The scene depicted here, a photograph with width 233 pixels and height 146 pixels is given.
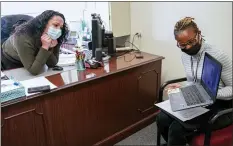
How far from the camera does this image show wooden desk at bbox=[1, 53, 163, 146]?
1.37 m

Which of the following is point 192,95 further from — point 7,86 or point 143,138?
point 7,86

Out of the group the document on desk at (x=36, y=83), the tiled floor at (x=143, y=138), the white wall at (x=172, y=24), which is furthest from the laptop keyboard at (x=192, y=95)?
the document on desk at (x=36, y=83)

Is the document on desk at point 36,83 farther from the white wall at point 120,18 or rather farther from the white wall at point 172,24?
the white wall at point 172,24

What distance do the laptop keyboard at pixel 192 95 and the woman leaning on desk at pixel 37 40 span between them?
1.05 metres

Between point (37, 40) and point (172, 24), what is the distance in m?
1.22

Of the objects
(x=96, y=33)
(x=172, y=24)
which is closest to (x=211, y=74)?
(x=172, y=24)

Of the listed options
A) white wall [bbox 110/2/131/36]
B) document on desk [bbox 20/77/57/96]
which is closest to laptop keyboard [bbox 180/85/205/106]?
document on desk [bbox 20/77/57/96]

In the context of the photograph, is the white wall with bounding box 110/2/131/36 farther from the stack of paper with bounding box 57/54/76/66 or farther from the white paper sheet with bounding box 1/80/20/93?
the white paper sheet with bounding box 1/80/20/93

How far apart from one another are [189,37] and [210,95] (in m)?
0.39

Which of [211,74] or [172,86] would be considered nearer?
[211,74]

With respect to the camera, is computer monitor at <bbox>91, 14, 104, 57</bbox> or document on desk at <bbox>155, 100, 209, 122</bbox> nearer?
document on desk at <bbox>155, 100, 209, 122</bbox>

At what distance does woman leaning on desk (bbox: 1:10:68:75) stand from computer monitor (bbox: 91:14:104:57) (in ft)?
0.94

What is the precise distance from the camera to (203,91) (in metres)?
1.36

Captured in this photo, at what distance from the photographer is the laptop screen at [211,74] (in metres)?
1.17
